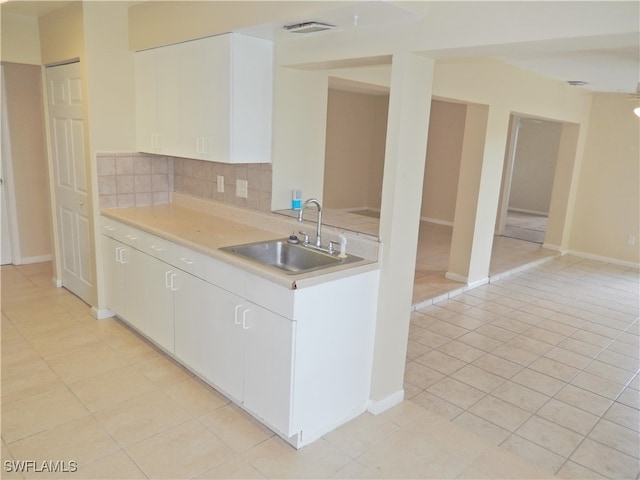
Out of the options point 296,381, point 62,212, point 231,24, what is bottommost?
point 296,381

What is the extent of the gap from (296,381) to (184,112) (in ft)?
6.77

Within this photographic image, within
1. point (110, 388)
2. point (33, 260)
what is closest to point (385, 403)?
point (110, 388)

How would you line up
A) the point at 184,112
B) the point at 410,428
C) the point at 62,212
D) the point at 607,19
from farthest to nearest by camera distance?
the point at 62,212 → the point at 184,112 → the point at 410,428 → the point at 607,19

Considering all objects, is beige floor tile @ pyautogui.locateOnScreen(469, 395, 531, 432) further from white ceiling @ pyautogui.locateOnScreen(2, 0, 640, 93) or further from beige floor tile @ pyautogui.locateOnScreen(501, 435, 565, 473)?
white ceiling @ pyautogui.locateOnScreen(2, 0, 640, 93)

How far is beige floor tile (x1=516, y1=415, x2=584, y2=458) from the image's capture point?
2.56 metres

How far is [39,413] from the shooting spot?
2576 mm

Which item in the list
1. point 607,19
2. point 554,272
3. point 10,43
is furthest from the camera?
point 554,272

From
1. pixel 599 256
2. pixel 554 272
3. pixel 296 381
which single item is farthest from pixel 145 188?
pixel 599 256

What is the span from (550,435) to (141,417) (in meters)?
2.33

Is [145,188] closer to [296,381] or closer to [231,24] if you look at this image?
[231,24]

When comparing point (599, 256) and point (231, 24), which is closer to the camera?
point (231, 24)

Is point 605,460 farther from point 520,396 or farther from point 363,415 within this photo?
point 363,415

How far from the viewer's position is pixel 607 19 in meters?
1.72

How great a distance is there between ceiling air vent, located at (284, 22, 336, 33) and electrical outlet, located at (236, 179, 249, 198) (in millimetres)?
1162
